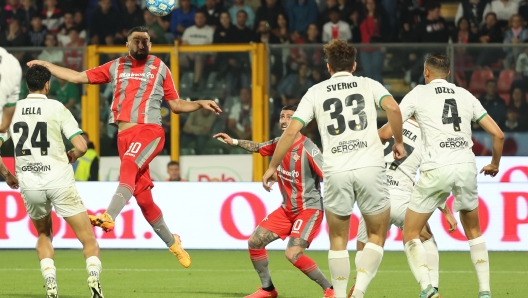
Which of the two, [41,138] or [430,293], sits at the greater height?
[41,138]

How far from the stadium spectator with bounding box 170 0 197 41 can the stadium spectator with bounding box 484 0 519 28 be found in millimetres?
5203

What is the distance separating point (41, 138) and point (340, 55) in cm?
262

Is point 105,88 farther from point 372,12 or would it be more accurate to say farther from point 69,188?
point 69,188

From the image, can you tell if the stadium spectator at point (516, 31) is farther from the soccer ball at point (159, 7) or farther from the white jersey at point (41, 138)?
the white jersey at point (41, 138)

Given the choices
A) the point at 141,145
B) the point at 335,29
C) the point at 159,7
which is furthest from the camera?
the point at 335,29

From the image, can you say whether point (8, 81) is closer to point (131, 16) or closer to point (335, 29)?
point (335, 29)

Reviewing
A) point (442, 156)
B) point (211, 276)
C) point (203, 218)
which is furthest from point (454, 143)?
point (203, 218)

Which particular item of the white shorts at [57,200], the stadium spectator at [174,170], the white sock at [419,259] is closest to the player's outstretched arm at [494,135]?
the white sock at [419,259]

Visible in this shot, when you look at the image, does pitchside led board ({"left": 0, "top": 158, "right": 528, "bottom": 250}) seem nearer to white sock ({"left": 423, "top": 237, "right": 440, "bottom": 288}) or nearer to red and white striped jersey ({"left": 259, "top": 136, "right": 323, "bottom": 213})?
red and white striped jersey ({"left": 259, "top": 136, "right": 323, "bottom": 213})

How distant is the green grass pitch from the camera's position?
9.45 m

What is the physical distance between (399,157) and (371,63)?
848 centimetres

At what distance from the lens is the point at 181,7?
58.3 feet

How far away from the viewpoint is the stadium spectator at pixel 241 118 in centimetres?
1598

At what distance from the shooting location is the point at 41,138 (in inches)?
318
